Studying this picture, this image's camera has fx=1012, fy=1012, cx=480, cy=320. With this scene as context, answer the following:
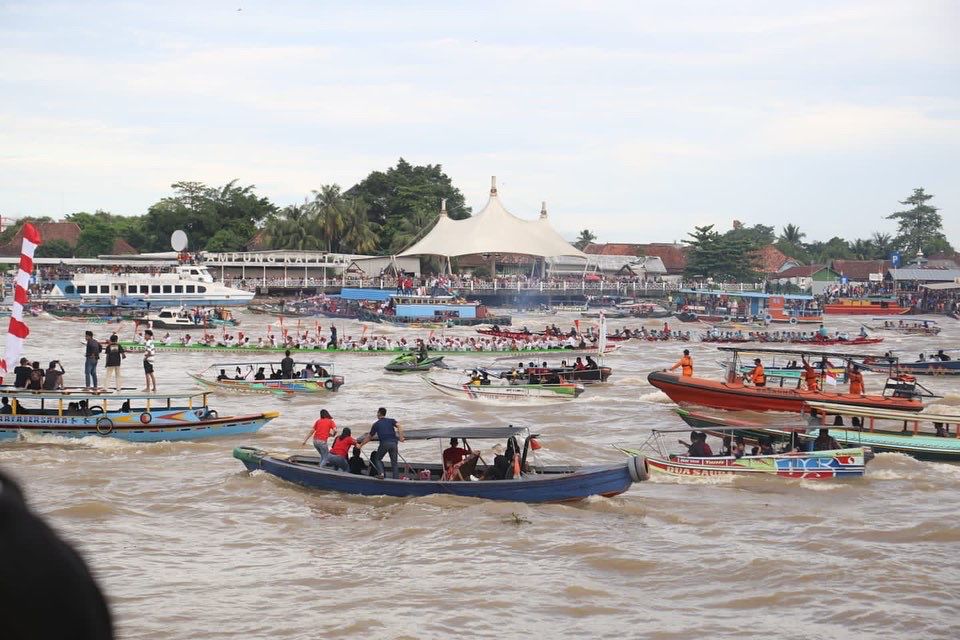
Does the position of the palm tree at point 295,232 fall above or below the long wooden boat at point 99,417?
above

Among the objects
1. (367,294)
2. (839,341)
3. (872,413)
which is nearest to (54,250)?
(367,294)

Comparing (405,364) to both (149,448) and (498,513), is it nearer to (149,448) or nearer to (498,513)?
(149,448)

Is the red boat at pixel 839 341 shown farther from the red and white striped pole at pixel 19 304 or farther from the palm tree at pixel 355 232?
the palm tree at pixel 355 232

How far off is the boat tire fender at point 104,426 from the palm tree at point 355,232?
61945mm

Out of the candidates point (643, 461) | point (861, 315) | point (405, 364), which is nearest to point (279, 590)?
point (643, 461)

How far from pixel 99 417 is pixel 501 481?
893 cm

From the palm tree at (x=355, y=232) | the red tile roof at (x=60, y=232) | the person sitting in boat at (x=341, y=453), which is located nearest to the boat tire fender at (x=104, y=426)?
the person sitting in boat at (x=341, y=453)

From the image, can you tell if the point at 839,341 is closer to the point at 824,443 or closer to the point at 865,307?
the point at 824,443

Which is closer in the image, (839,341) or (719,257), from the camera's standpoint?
(839,341)

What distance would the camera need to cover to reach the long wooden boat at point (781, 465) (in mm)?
17828

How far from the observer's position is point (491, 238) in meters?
66.8

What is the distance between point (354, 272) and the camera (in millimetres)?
74250

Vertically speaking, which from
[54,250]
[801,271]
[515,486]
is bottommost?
[515,486]

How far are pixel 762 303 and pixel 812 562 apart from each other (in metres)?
57.3
